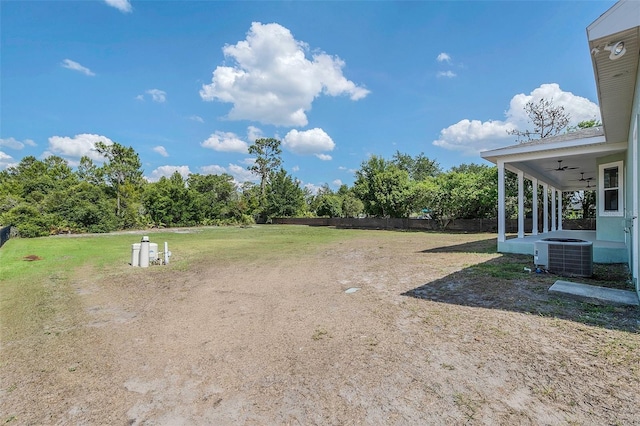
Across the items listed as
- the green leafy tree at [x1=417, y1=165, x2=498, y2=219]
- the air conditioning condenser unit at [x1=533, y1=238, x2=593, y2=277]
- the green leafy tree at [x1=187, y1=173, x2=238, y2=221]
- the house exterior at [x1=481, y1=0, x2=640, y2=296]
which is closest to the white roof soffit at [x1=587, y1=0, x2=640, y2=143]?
the house exterior at [x1=481, y1=0, x2=640, y2=296]

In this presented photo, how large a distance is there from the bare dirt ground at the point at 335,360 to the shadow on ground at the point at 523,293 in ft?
0.12

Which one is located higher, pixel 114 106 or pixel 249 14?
pixel 249 14

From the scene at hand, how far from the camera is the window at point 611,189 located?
802 cm

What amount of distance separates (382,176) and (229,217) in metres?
18.7

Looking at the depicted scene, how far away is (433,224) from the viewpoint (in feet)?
77.3

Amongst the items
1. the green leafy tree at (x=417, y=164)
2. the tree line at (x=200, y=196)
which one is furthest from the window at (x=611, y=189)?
the green leafy tree at (x=417, y=164)

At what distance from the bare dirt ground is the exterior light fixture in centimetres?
304

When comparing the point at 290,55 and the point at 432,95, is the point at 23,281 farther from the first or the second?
the point at 432,95

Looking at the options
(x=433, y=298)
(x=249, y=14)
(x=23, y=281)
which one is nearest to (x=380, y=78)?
(x=249, y=14)

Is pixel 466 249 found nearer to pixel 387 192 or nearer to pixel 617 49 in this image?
pixel 617 49

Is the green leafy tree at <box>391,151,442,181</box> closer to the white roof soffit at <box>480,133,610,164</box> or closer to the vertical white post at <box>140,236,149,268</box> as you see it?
the white roof soffit at <box>480,133,610,164</box>

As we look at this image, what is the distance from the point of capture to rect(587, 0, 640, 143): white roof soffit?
2932 millimetres

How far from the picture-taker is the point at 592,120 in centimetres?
1897

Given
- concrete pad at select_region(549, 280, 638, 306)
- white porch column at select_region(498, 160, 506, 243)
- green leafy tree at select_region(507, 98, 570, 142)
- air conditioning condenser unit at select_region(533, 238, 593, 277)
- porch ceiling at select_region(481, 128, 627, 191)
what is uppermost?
green leafy tree at select_region(507, 98, 570, 142)
